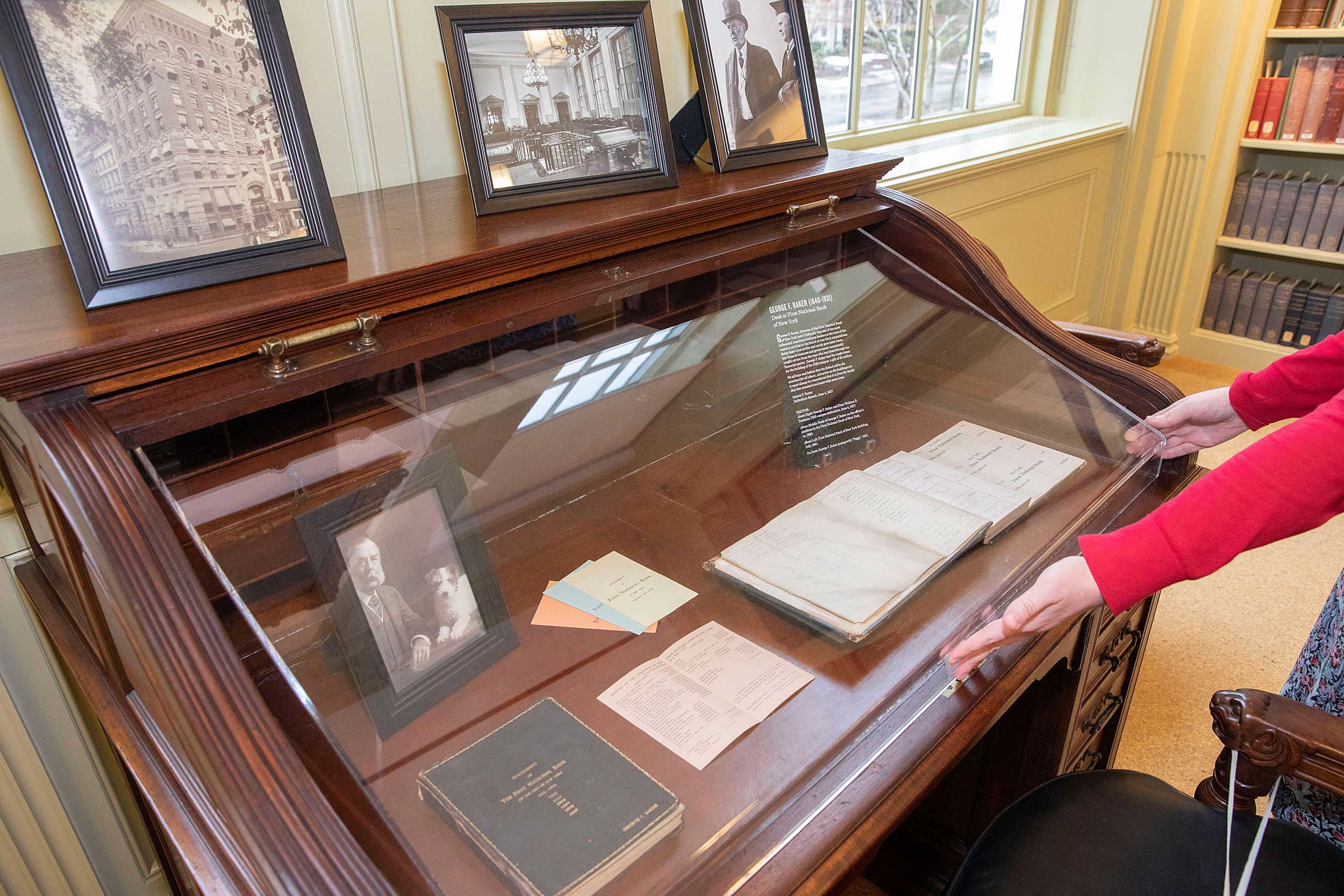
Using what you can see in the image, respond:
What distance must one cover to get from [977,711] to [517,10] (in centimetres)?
108

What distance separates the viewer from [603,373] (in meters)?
1.27

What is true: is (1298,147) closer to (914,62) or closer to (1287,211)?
(1287,211)

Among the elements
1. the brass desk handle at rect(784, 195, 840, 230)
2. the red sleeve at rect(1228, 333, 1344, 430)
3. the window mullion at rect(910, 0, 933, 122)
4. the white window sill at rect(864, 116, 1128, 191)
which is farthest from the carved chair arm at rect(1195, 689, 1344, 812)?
the window mullion at rect(910, 0, 933, 122)

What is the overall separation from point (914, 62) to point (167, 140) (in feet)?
9.30

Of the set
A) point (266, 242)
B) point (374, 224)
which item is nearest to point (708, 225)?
point (374, 224)

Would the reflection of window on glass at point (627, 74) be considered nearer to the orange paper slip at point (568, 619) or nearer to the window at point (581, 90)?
the window at point (581, 90)

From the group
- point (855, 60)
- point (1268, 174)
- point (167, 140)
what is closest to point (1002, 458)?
point (167, 140)

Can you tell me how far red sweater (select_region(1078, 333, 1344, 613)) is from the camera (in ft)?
3.19

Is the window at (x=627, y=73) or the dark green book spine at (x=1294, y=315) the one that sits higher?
the window at (x=627, y=73)

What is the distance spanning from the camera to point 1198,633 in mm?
2529

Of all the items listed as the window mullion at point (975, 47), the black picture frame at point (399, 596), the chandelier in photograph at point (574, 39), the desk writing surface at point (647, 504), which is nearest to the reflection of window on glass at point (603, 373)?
the desk writing surface at point (647, 504)

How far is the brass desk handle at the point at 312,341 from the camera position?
0.90 meters

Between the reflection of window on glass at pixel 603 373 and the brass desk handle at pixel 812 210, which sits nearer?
the reflection of window on glass at pixel 603 373

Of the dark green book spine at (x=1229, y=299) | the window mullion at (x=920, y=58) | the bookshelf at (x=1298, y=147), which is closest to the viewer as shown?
the window mullion at (x=920, y=58)
